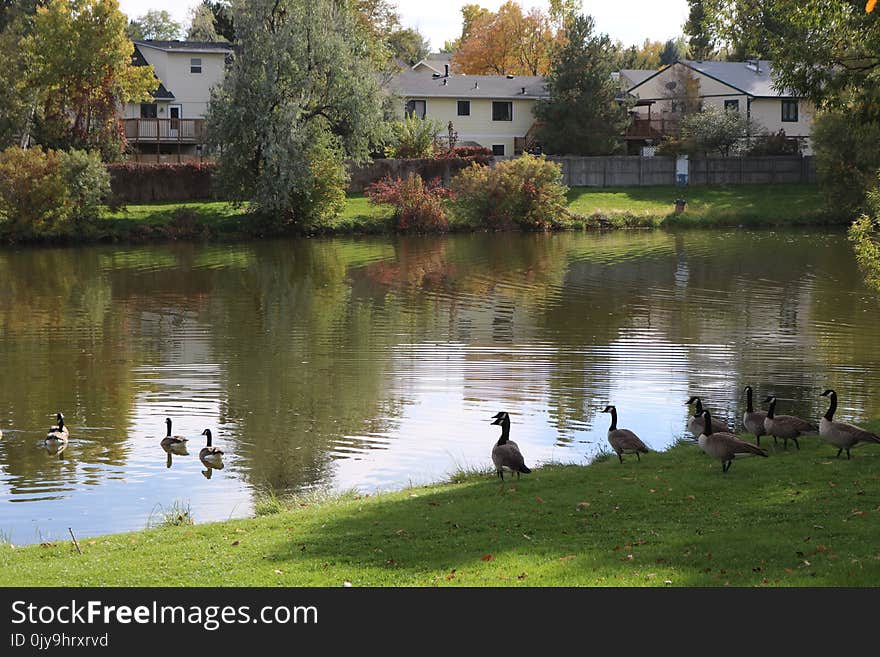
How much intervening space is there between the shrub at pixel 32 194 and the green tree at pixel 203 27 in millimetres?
50451

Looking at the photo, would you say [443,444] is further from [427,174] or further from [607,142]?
[607,142]

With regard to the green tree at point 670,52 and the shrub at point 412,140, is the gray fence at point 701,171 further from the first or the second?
the green tree at point 670,52

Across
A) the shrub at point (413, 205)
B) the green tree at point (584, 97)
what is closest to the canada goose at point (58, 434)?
the shrub at point (413, 205)

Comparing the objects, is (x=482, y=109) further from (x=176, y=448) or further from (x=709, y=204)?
(x=176, y=448)

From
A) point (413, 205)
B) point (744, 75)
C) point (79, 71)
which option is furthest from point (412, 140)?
point (744, 75)

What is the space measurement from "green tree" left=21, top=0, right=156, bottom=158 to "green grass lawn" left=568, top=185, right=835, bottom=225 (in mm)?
31449

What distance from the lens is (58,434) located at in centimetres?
2180

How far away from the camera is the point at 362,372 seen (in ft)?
94.9

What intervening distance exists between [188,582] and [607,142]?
78.3 metres

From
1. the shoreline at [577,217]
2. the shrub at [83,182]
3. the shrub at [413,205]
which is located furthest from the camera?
the shrub at [413,205]

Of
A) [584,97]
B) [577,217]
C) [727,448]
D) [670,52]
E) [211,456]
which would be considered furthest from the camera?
[670,52]

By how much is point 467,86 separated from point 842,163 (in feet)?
119

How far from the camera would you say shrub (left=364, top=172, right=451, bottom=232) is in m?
71.5

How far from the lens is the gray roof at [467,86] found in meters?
95.6
